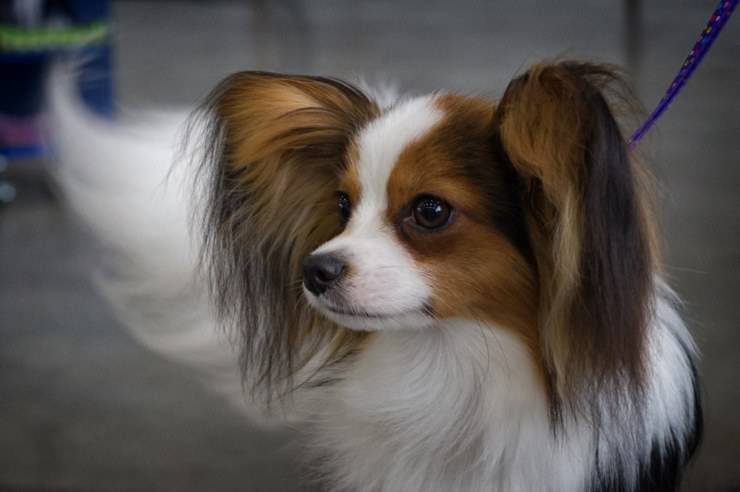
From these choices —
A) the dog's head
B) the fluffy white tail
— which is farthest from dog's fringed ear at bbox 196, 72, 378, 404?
the fluffy white tail

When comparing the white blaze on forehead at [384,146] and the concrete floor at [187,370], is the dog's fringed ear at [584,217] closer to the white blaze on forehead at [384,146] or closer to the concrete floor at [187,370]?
the white blaze on forehead at [384,146]

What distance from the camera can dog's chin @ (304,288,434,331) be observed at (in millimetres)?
1369

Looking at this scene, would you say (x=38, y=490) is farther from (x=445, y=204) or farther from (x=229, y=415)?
(x=445, y=204)

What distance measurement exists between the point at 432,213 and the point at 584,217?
0.76 ft

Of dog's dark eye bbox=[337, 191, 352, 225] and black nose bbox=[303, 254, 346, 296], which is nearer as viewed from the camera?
black nose bbox=[303, 254, 346, 296]

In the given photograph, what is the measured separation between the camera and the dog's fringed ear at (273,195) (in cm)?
159

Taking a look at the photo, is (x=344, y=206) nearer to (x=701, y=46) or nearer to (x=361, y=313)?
(x=361, y=313)

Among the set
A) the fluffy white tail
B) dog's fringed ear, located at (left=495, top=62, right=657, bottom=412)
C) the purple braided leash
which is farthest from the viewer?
the fluffy white tail

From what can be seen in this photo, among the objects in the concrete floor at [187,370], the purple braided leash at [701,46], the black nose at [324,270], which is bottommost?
the concrete floor at [187,370]

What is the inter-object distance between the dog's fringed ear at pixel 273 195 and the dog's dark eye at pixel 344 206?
0.27 ft

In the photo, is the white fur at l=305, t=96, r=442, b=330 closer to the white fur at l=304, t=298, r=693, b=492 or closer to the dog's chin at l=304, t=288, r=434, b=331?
the dog's chin at l=304, t=288, r=434, b=331

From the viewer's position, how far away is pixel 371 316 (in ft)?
4.50

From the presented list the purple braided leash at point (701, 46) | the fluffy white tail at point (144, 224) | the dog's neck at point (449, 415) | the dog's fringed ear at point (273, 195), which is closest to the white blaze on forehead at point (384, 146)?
the dog's fringed ear at point (273, 195)

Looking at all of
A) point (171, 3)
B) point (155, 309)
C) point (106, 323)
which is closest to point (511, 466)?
point (155, 309)
